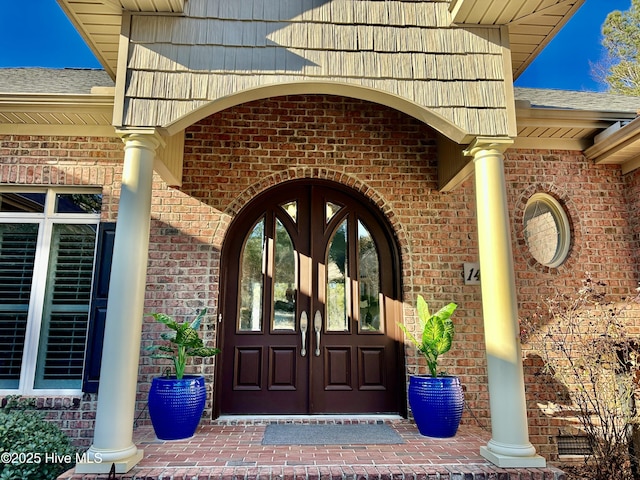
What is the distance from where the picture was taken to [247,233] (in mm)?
4445

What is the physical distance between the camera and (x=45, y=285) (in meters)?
4.12

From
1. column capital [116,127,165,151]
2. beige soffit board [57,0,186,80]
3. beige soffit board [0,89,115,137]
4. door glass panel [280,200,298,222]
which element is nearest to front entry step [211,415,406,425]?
door glass panel [280,200,298,222]

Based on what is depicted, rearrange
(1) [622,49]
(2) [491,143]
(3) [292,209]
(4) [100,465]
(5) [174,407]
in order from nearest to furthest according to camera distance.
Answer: (4) [100,465] < (2) [491,143] < (5) [174,407] < (3) [292,209] < (1) [622,49]

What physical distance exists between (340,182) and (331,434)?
2410 millimetres

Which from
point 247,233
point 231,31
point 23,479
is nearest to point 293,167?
point 247,233

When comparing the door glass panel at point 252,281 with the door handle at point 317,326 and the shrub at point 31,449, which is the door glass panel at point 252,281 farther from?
the shrub at point 31,449

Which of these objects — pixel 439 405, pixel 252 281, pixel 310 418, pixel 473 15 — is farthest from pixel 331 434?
pixel 473 15

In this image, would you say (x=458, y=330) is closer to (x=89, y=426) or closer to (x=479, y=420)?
(x=479, y=420)

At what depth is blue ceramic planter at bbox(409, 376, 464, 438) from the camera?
3467 millimetres

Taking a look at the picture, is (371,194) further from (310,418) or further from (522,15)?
(310,418)

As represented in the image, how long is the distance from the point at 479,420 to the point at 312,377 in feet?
5.41

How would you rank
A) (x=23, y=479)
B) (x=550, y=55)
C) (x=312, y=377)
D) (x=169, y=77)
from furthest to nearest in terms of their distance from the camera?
(x=550, y=55) → (x=312, y=377) → (x=169, y=77) → (x=23, y=479)

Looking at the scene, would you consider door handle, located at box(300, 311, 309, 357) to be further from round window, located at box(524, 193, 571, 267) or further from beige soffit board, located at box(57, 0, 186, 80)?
beige soffit board, located at box(57, 0, 186, 80)

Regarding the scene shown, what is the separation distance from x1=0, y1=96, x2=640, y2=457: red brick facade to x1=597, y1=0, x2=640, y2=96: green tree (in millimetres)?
9324
